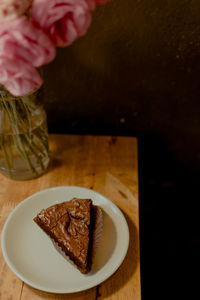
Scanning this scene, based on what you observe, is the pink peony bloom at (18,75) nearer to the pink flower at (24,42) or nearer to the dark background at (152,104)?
the pink flower at (24,42)

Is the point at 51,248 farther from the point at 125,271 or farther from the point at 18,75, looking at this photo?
the point at 18,75

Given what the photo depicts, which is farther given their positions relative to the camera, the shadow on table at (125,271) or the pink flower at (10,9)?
the shadow on table at (125,271)

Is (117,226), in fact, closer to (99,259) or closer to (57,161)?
(99,259)

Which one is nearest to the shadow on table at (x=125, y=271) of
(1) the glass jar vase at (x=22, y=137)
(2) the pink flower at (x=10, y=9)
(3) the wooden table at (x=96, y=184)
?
(3) the wooden table at (x=96, y=184)

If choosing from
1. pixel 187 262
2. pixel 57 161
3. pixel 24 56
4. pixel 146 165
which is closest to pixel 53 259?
pixel 57 161

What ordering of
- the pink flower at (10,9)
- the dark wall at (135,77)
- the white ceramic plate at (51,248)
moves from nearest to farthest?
the pink flower at (10,9) → the white ceramic plate at (51,248) → the dark wall at (135,77)

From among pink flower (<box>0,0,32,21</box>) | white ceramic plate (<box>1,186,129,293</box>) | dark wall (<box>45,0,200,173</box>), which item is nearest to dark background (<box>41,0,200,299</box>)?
dark wall (<box>45,0,200,173</box>)
